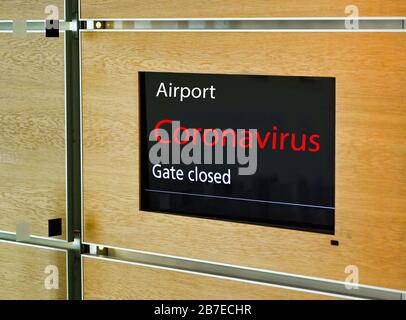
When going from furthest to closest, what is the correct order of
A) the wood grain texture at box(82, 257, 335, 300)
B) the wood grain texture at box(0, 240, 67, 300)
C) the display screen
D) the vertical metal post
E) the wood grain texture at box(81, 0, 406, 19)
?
1. the wood grain texture at box(0, 240, 67, 300)
2. the vertical metal post
3. the wood grain texture at box(82, 257, 335, 300)
4. the display screen
5. the wood grain texture at box(81, 0, 406, 19)

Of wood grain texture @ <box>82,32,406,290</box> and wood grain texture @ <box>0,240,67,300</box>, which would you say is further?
wood grain texture @ <box>0,240,67,300</box>

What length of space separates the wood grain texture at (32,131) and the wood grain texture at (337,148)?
11cm

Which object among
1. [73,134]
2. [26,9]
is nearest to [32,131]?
[73,134]

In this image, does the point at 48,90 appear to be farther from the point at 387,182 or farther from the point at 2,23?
the point at 387,182

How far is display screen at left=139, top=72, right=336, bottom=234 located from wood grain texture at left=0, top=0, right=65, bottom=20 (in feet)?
1.39

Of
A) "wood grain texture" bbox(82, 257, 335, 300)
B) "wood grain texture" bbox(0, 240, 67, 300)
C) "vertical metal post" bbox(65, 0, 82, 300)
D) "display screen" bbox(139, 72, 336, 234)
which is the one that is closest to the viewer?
"display screen" bbox(139, 72, 336, 234)

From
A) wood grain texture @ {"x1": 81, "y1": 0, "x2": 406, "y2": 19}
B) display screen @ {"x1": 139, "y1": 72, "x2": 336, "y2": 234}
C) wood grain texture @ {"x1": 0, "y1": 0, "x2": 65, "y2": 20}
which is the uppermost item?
wood grain texture @ {"x1": 0, "y1": 0, "x2": 65, "y2": 20}

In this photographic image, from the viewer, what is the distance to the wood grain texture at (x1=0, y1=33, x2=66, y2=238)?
2848mm

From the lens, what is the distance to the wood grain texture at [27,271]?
115 inches

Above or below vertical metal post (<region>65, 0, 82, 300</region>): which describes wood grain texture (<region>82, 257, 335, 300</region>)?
below

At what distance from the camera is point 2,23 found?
2953mm

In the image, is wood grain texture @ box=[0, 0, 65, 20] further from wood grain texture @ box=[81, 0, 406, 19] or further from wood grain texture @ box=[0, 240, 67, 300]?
wood grain texture @ box=[0, 240, 67, 300]

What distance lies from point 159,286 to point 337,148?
2.53 ft

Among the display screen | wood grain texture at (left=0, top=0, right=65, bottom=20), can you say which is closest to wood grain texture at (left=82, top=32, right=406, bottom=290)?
the display screen
